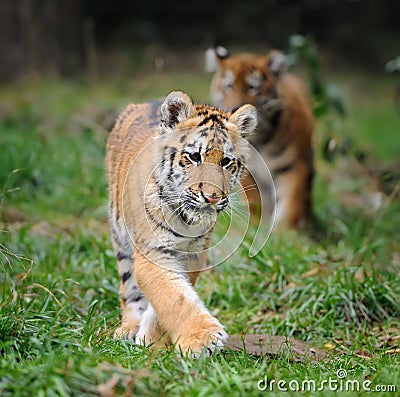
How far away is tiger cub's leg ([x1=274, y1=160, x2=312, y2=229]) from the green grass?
26cm

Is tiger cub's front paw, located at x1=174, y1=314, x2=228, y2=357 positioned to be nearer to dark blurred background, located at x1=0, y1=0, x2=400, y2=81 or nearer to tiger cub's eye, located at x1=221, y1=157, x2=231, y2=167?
tiger cub's eye, located at x1=221, y1=157, x2=231, y2=167

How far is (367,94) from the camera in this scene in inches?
569

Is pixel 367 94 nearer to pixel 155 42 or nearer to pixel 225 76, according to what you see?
pixel 155 42

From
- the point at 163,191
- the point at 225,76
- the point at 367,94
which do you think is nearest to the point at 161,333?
the point at 163,191

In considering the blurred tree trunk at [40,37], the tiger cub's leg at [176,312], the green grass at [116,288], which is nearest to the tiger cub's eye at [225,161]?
the tiger cub's leg at [176,312]

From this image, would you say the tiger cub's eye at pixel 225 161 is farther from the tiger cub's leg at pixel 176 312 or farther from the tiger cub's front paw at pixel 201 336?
the tiger cub's front paw at pixel 201 336

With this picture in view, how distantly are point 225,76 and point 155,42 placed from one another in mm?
7420

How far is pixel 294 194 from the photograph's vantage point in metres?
7.86

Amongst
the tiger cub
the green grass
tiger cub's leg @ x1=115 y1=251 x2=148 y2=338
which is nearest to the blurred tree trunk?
the green grass

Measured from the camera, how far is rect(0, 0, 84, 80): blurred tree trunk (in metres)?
12.4

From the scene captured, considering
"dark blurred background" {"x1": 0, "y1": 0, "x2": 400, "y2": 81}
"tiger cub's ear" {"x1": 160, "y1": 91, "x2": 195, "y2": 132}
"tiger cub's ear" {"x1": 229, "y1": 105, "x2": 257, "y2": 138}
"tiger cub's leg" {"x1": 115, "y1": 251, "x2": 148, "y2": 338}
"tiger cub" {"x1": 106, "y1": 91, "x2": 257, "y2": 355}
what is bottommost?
"tiger cub's leg" {"x1": 115, "y1": 251, "x2": 148, "y2": 338}

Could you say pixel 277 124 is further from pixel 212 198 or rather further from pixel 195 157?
pixel 212 198

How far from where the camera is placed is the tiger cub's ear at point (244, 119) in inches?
175

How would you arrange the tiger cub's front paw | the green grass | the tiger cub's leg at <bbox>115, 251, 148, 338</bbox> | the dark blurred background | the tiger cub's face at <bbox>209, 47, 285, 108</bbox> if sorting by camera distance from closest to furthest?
1. the green grass
2. the tiger cub's front paw
3. the tiger cub's leg at <bbox>115, 251, 148, 338</bbox>
4. the tiger cub's face at <bbox>209, 47, 285, 108</bbox>
5. the dark blurred background
